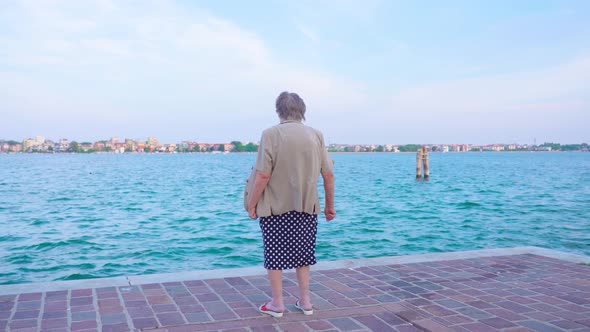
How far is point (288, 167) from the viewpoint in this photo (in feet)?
13.7

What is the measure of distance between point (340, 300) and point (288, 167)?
1435 mm

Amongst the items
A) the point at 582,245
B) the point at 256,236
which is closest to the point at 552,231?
the point at 582,245

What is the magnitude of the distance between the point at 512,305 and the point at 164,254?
29.7ft

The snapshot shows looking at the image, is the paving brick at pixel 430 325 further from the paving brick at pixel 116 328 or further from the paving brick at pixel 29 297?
the paving brick at pixel 29 297

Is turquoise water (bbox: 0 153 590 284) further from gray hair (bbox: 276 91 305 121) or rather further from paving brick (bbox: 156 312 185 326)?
gray hair (bbox: 276 91 305 121)

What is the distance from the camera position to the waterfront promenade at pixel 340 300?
4.14 metres

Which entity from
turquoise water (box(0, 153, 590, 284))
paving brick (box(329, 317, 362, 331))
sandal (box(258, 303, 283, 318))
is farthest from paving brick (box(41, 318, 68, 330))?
turquoise water (box(0, 153, 590, 284))

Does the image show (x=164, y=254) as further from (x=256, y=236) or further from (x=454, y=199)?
(x=454, y=199)

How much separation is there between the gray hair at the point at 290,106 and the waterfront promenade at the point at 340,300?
64.5 inches

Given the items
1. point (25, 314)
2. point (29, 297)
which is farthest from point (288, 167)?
point (29, 297)

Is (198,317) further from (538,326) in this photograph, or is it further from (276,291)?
(538,326)

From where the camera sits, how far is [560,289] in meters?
5.19

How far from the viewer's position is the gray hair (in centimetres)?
424

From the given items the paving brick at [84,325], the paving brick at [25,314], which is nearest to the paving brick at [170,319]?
the paving brick at [84,325]
